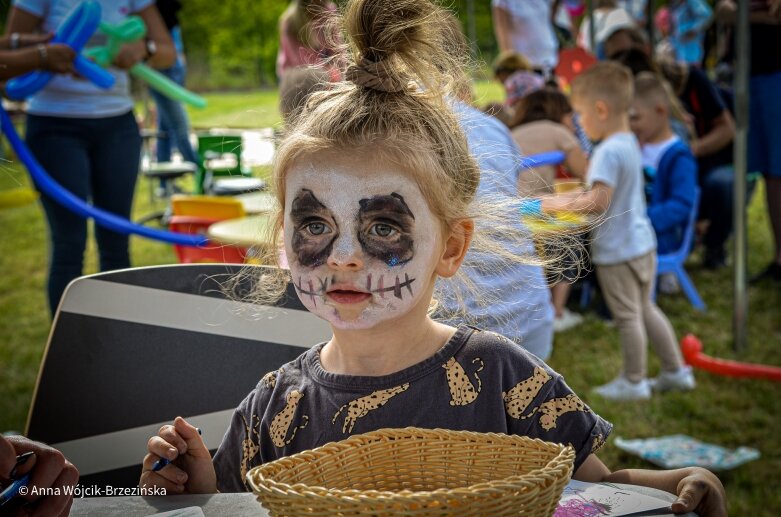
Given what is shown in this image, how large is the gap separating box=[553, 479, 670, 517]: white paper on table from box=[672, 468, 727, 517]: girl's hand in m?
0.04

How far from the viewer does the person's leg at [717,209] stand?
5312 millimetres

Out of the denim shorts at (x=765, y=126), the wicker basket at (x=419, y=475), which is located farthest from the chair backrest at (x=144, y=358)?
the denim shorts at (x=765, y=126)

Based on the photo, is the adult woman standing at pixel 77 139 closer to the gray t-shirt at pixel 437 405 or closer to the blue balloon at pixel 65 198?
the blue balloon at pixel 65 198

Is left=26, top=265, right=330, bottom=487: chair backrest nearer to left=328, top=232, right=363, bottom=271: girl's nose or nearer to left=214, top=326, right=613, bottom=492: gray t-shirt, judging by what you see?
left=214, top=326, right=613, bottom=492: gray t-shirt

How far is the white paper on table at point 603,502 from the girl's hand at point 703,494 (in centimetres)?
4

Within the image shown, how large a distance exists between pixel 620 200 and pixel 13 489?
2.98 m

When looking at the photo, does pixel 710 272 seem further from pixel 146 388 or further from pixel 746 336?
pixel 146 388

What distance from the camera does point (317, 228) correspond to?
4.30 feet

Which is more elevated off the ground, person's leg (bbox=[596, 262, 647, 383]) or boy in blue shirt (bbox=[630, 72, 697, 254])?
boy in blue shirt (bbox=[630, 72, 697, 254])

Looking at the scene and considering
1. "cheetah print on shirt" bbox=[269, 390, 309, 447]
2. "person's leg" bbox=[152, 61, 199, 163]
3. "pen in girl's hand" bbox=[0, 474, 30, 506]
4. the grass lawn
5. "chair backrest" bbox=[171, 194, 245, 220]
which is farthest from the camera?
"person's leg" bbox=[152, 61, 199, 163]

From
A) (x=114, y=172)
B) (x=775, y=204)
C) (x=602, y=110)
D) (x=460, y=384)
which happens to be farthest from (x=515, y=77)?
(x=460, y=384)

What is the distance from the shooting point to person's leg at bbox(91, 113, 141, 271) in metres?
3.49

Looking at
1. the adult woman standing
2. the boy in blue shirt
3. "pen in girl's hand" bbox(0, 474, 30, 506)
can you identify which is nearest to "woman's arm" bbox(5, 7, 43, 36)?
the adult woman standing

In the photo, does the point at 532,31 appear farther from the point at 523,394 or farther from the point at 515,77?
the point at 523,394
